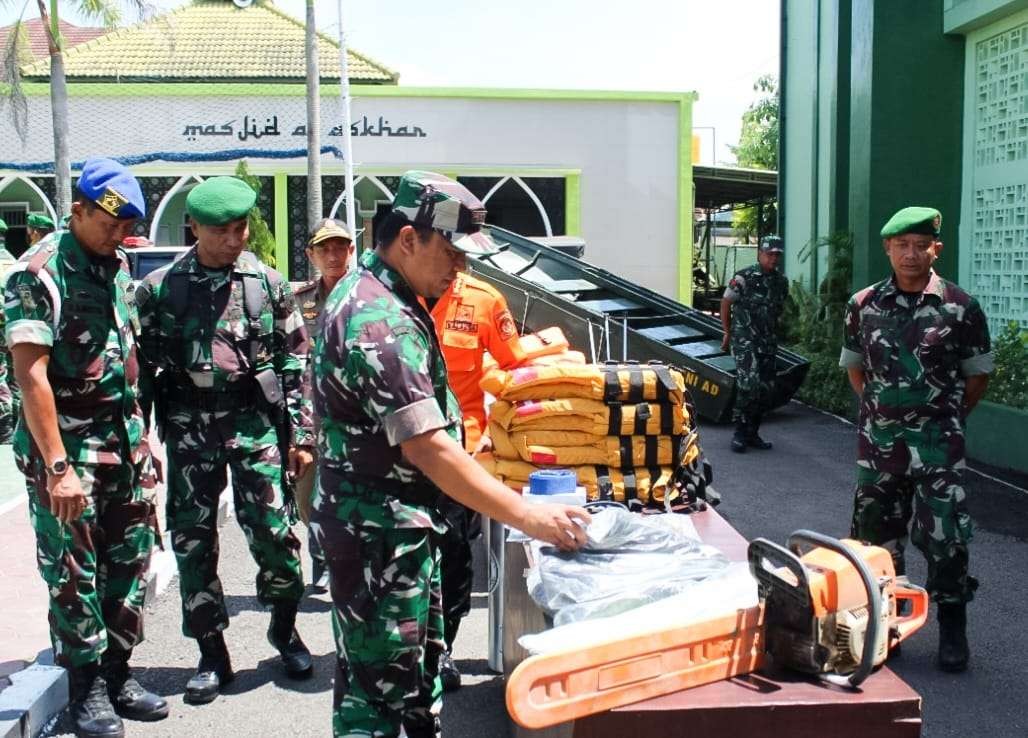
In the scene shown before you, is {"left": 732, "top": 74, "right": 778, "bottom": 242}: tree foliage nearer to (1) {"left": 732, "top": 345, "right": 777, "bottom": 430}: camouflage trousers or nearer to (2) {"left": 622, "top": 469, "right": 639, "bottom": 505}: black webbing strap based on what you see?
(1) {"left": 732, "top": 345, "right": 777, "bottom": 430}: camouflage trousers

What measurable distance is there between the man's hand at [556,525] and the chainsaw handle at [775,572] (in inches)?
17.3

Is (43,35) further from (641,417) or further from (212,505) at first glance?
(641,417)

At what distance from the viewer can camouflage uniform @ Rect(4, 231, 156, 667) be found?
3.83 m

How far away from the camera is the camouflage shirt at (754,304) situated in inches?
389

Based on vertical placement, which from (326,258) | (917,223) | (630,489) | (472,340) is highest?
(917,223)

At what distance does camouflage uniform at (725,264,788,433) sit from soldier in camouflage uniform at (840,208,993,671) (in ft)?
16.4

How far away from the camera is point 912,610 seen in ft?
9.28

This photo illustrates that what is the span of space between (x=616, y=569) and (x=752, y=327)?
290 inches

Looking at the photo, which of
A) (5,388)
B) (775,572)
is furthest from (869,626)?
(5,388)

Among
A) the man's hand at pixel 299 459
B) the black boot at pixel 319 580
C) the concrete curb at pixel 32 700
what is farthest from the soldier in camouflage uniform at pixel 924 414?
the concrete curb at pixel 32 700

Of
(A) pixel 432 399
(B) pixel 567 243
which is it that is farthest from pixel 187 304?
(B) pixel 567 243

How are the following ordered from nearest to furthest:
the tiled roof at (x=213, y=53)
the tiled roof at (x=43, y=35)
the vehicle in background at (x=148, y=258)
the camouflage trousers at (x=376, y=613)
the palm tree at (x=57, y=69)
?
the camouflage trousers at (x=376, y=613)
the vehicle in background at (x=148, y=258)
the palm tree at (x=57, y=69)
the tiled roof at (x=213, y=53)
the tiled roof at (x=43, y=35)

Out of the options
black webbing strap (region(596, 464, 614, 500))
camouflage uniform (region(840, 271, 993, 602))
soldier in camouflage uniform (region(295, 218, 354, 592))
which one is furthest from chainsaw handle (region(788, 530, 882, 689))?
soldier in camouflage uniform (region(295, 218, 354, 592))

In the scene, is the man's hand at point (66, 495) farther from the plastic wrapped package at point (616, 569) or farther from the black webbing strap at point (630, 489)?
→ the black webbing strap at point (630, 489)
